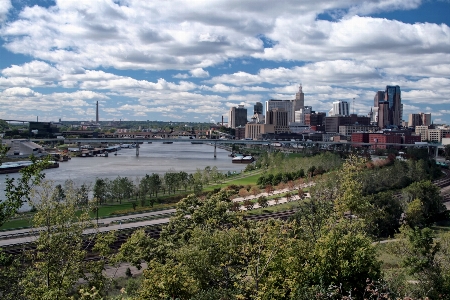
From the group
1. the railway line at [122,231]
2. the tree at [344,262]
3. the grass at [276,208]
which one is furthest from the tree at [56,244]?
the grass at [276,208]

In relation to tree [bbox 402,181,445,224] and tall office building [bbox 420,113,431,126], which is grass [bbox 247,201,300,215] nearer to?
tree [bbox 402,181,445,224]

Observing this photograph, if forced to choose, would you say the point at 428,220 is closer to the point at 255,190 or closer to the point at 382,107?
the point at 255,190

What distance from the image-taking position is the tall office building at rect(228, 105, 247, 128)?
11175cm

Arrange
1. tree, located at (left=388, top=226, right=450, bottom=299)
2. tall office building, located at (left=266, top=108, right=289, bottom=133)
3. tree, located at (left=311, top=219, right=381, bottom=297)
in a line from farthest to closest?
tall office building, located at (left=266, top=108, right=289, bottom=133) → tree, located at (left=388, top=226, right=450, bottom=299) → tree, located at (left=311, top=219, right=381, bottom=297)

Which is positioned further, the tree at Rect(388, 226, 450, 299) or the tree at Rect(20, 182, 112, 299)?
the tree at Rect(388, 226, 450, 299)

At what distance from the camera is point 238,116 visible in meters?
112

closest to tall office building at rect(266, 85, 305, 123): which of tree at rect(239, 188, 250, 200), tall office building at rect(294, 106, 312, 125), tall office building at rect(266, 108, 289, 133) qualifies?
tall office building at rect(294, 106, 312, 125)

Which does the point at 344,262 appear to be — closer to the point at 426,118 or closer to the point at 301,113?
the point at 426,118

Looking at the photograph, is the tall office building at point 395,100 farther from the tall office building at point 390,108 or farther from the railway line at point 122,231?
the railway line at point 122,231

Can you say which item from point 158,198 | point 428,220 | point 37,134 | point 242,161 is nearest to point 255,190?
point 158,198

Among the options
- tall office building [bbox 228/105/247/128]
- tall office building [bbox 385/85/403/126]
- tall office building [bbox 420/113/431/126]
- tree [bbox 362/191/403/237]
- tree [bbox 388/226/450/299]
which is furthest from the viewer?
tall office building [bbox 228/105/247/128]

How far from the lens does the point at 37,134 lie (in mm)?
56844

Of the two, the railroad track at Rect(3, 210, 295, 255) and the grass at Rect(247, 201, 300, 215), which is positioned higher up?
the grass at Rect(247, 201, 300, 215)

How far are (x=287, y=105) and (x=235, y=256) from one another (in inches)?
4587
